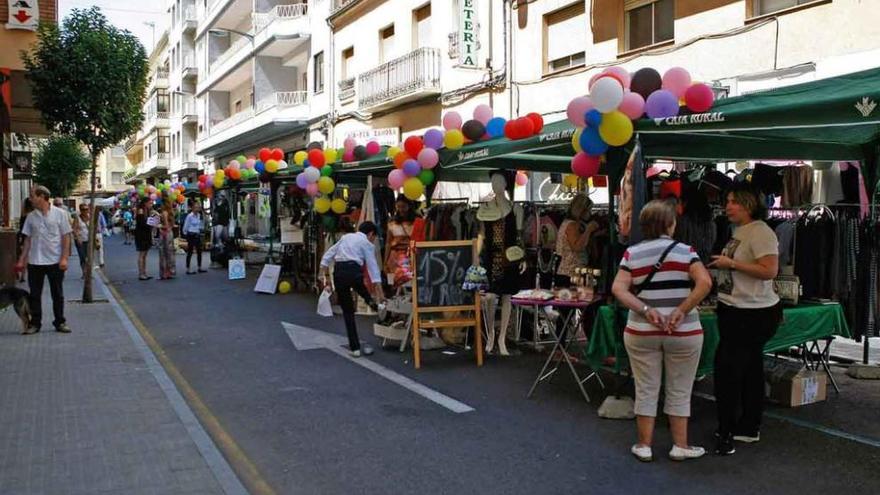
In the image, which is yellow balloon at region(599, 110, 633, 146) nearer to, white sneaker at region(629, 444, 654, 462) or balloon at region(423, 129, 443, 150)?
white sneaker at region(629, 444, 654, 462)

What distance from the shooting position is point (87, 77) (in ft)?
41.9

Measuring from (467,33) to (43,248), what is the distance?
11510 mm

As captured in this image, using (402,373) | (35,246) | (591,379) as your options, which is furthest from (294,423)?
(35,246)

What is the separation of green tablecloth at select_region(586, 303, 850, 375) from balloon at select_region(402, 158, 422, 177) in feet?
13.8

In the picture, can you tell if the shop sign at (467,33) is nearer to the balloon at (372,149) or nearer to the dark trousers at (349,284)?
the balloon at (372,149)

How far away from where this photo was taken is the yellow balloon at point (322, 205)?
1390 centimetres

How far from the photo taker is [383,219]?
1279 cm

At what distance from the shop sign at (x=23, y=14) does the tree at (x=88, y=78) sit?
0.77 ft

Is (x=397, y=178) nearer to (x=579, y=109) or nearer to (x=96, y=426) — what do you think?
(x=579, y=109)

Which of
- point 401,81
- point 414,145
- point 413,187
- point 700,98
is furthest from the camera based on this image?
point 401,81

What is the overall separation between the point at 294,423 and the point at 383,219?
22.3 ft

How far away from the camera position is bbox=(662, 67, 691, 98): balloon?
20.0ft

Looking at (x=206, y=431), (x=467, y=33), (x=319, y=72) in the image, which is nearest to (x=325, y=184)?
(x=467, y=33)

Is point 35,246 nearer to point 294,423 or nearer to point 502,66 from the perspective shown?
point 294,423
